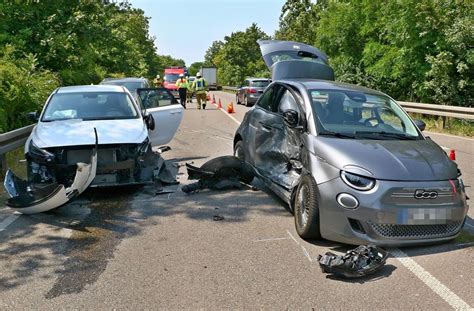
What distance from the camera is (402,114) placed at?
19.8 ft

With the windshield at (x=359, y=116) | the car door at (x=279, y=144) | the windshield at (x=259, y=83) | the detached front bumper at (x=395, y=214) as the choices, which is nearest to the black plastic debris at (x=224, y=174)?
the car door at (x=279, y=144)

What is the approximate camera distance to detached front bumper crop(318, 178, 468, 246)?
4.49 metres

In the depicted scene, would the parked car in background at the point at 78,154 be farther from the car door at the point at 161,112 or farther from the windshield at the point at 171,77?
the windshield at the point at 171,77

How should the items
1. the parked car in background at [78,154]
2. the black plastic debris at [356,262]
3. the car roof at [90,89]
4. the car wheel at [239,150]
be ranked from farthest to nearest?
the car roof at [90,89] < the car wheel at [239,150] < the parked car in background at [78,154] < the black plastic debris at [356,262]

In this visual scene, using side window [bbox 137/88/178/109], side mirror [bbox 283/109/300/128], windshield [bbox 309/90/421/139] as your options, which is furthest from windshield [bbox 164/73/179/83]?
side mirror [bbox 283/109/300/128]

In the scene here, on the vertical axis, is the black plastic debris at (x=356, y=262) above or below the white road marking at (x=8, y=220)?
above

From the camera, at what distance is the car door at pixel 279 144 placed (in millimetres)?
5992

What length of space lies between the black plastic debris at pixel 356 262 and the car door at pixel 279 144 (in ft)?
4.99

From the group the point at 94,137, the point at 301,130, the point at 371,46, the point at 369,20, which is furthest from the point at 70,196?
the point at 369,20

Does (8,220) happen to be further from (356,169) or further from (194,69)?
(194,69)

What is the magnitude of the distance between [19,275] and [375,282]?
3.14 meters

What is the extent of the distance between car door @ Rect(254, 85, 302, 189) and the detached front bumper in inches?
44.0

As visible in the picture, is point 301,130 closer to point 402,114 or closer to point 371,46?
point 402,114

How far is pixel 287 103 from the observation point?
21.5 feet
